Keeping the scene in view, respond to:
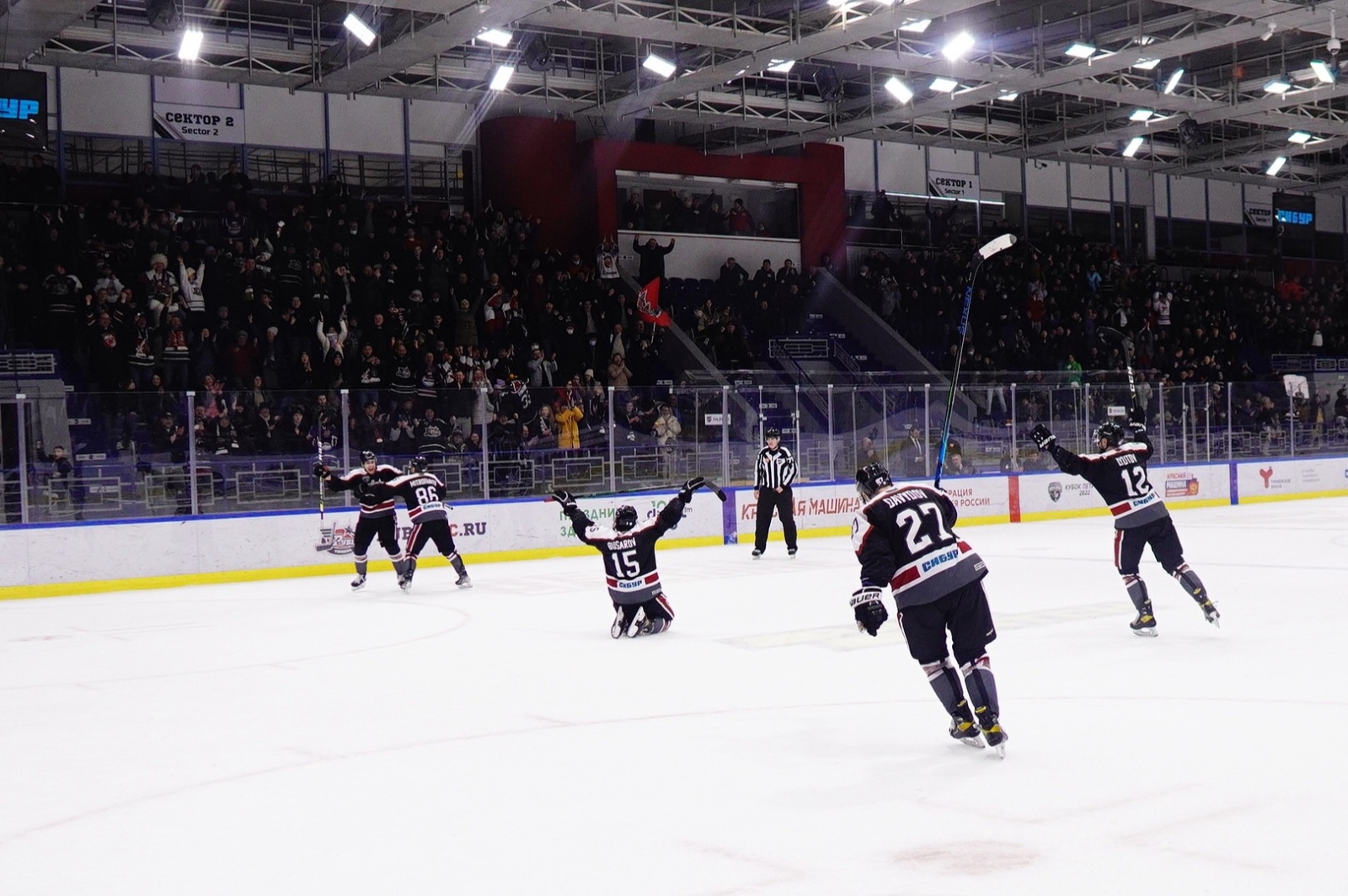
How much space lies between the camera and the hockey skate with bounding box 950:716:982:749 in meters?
5.91

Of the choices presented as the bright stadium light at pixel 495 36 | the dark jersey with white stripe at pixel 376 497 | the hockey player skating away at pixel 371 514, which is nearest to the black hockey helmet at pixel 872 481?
the hockey player skating away at pixel 371 514

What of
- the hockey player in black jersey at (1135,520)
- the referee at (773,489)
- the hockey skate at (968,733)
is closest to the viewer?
the hockey skate at (968,733)

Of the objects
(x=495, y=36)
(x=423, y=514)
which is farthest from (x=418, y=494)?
(x=495, y=36)

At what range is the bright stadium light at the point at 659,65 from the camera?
21047mm

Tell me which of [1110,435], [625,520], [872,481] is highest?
[1110,435]

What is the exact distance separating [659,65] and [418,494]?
32.4 feet

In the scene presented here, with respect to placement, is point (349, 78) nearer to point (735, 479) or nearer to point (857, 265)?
point (735, 479)

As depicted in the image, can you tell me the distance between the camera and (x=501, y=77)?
71.4ft

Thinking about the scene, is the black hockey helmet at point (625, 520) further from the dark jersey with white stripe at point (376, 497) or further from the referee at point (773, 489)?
the referee at point (773, 489)

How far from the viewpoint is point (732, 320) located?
82.0 feet

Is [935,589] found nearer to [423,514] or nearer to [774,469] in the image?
[423,514]

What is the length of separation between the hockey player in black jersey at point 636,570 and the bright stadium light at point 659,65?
12.4 meters

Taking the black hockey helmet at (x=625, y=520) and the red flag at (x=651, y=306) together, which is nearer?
the black hockey helmet at (x=625, y=520)

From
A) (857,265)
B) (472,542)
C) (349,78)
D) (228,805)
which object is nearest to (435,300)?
(349,78)
